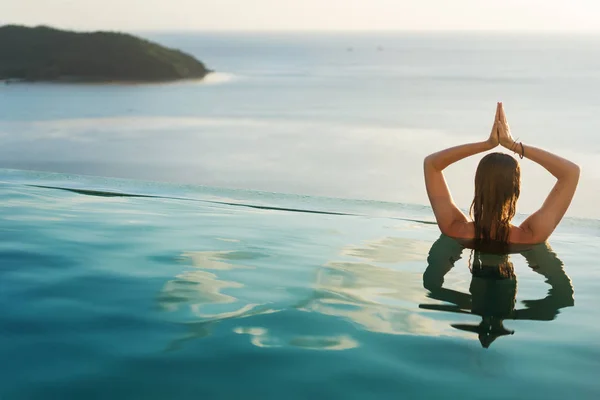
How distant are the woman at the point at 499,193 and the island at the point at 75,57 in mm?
12785

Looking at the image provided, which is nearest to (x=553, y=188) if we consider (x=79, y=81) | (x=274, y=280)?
(x=274, y=280)

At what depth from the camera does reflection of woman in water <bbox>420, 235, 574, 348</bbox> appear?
3.37m

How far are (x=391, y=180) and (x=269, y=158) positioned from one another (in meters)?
1.66

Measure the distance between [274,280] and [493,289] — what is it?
3.71 feet

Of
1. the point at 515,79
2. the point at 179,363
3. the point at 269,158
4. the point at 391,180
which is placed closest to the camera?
the point at 179,363

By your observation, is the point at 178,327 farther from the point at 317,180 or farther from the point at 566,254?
the point at 317,180

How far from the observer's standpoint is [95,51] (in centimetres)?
1630

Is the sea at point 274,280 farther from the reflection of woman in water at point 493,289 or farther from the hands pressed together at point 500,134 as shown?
the hands pressed together at point 500,134

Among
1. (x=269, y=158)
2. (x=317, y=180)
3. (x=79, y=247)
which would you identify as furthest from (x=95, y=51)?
(x=79, y=247)

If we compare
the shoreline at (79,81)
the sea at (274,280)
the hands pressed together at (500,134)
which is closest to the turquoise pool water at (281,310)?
the sea at (274,280)

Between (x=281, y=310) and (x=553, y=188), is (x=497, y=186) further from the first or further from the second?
(x=281, y=310)

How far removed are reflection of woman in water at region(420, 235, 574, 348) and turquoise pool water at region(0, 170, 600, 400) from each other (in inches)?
0.5

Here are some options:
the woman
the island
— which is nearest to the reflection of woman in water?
the woman

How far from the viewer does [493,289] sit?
378cm
